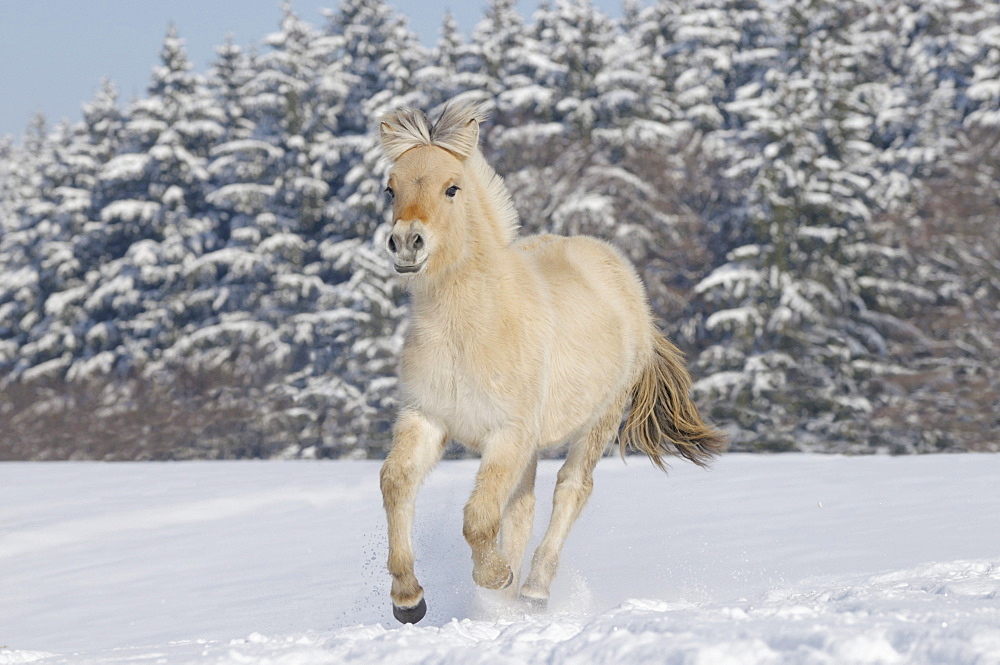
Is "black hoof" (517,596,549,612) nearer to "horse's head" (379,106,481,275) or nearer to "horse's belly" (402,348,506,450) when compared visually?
"horse's belly" (402,348,506,450)

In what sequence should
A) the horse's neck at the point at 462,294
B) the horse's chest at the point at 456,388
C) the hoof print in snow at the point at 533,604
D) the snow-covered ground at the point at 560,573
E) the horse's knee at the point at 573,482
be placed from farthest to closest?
1. the horse's knee at the point at 573,482
2. the hoof print in snow at the point at 533,604
3. the horse's neck at the point at 462,294
4. the horse's chest at the point at 456,388
5. the snow-covered ground at the point at 560,573

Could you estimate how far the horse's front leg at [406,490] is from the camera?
188 inches

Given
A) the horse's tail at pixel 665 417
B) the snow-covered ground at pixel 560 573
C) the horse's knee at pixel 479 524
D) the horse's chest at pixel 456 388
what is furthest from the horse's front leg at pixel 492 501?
the horse's tail at pixel 665 417

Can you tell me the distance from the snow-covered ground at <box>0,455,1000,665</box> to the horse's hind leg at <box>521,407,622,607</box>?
0.20 m

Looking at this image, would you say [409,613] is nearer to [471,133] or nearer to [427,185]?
[427,185]

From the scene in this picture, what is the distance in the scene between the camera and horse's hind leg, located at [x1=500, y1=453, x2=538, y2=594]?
602cm

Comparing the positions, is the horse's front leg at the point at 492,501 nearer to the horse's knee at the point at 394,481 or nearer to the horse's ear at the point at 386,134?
the horse's knee at the point at 394,481

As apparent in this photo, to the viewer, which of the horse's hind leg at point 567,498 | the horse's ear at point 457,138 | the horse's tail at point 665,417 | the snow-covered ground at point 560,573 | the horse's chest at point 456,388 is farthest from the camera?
the horse's tail at point 665,417

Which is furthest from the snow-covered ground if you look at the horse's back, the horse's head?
the horse's head

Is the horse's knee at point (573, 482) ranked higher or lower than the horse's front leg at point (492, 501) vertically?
lower

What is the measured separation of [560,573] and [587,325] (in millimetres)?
1621

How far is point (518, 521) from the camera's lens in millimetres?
6133

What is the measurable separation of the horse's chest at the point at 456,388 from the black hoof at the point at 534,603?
1169 millimetres

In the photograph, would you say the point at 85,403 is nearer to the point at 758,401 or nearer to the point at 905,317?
the point at 758,401
